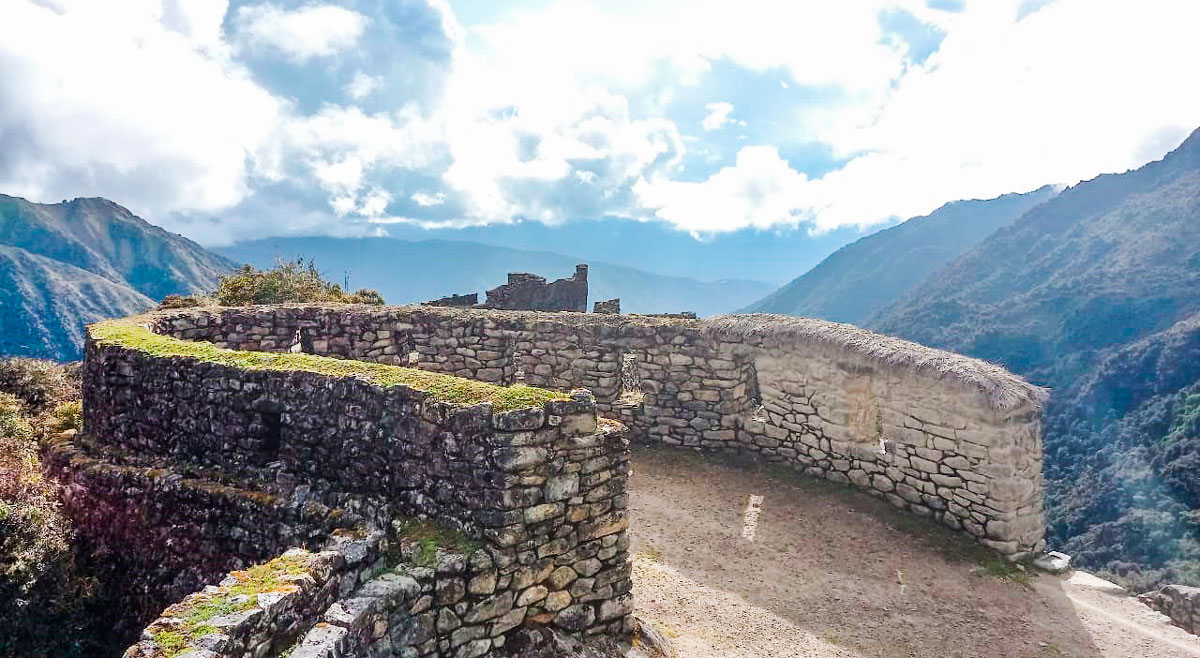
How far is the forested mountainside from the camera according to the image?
35500 millimetres

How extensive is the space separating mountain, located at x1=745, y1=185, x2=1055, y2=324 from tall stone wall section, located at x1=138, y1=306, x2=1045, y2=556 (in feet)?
361

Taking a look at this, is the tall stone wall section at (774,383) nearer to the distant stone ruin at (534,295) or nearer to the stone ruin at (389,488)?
the stone ruin at (389,488)

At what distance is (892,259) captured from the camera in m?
133

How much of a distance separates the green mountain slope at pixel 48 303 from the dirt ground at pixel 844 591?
66.0 m

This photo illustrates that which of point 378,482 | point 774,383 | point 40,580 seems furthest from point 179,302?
point 774,383

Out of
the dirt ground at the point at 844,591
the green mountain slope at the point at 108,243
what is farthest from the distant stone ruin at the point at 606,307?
the green mountain slope at the point at 108,243

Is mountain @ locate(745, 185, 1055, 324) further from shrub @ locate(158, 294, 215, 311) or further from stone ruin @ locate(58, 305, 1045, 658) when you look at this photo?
shrub @ locate(158, 294, 215, 311)

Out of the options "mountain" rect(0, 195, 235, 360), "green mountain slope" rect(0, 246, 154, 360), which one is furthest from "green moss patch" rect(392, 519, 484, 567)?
"green mountain slope" rect(0, 246, 154, 360)

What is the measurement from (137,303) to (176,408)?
8209cm

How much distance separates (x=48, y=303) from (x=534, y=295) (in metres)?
72.8

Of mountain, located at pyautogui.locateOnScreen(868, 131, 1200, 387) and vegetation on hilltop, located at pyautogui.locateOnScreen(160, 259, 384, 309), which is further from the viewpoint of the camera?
mountain, located at pyautogui.locateOnScreen(868, 131, 1200, 387)

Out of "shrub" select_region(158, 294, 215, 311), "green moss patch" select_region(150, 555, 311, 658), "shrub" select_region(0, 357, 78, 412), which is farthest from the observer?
"shrub" select_region(158, 294, 215, 311)

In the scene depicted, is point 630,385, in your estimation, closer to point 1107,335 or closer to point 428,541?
point 428,541

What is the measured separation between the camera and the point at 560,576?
5.77 metres
